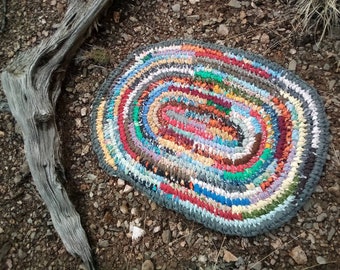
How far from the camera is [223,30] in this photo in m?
1.85

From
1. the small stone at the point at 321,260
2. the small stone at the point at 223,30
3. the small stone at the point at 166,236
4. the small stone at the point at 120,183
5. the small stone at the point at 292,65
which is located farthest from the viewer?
the small stone at the point at 223,30

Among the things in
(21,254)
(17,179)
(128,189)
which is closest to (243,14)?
(128,189)

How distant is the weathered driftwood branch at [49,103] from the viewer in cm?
152

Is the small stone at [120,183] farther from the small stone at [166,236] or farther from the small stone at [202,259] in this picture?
the small stone at [202,259]

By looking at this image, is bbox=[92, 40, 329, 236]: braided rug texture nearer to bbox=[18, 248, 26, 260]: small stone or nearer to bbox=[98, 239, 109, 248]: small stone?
bbox=[98, 239, 109, 248]: small stone

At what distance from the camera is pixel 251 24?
184 cm

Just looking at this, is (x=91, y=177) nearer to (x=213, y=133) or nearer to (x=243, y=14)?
(x=213, y=133)

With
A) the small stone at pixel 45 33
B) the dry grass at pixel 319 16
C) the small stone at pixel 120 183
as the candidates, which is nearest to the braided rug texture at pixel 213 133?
the small stone at pixel 120 183

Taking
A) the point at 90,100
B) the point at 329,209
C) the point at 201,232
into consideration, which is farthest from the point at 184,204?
the point at 90,100

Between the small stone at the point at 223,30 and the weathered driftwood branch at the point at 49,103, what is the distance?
0.48 metres

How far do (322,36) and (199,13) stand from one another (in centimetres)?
51

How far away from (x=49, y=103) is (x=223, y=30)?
76 cm

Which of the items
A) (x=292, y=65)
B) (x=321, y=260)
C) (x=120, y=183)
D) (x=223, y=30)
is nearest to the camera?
(x=321, y=260)

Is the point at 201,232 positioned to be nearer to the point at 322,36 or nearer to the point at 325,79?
the point at 325,79
